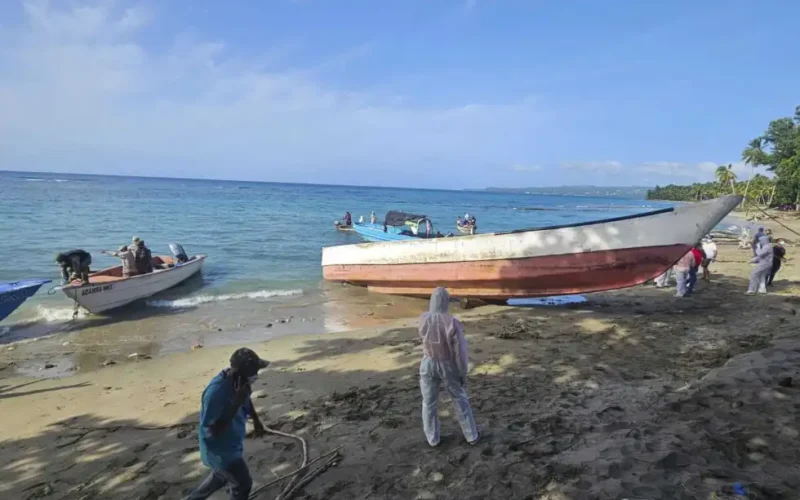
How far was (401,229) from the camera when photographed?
2538 cm

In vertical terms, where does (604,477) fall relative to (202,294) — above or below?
above

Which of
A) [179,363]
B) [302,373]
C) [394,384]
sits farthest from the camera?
[179,363]

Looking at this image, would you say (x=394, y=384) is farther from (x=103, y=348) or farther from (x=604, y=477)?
(x=103, y=348)

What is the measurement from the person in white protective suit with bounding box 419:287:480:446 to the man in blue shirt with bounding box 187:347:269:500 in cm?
150

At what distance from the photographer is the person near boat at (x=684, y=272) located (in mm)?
11530

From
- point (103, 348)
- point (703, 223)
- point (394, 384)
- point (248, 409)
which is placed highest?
point (703, 223)

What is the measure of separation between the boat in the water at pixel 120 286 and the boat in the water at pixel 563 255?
731cm

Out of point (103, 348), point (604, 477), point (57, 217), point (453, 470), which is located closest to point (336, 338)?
point (103, 348)

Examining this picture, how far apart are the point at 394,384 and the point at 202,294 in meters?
10.2

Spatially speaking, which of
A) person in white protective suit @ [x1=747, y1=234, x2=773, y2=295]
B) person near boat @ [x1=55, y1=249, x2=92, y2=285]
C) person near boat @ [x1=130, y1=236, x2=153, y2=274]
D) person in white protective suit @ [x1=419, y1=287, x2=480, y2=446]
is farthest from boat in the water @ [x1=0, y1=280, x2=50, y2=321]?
person in white protective suit @ [x1=747, y1=234, x2=773, y2=295]

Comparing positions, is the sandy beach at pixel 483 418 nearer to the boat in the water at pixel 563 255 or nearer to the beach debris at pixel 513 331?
the beach debris at pixel 513 331

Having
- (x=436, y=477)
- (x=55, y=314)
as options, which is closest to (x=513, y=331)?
(x=436, y=477)

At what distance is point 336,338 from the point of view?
371 inches

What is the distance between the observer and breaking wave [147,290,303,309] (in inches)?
528
